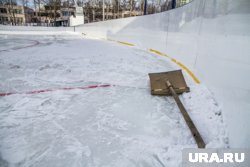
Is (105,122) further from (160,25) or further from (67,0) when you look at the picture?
(67,0)

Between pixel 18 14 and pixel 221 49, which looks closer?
pixel 221 49

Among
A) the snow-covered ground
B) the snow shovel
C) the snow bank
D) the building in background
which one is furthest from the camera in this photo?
the building in background

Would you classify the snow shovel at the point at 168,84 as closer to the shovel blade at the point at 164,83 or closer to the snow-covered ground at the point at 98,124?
the shovel blade at the point at 164,83

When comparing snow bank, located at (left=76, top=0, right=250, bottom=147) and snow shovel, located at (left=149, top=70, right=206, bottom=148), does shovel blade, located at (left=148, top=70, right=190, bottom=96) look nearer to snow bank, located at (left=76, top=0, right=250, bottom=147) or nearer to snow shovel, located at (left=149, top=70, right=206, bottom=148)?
snow shovel, located at (left=149, top=70, right=206, bottom=148)

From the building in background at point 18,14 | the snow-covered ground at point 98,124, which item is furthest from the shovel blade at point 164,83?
the building in background at point 18,14

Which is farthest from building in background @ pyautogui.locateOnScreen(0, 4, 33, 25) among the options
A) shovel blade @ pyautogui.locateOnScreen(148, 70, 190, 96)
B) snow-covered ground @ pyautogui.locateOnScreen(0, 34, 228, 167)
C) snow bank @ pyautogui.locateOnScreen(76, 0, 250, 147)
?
shovel blade @ pyautogui.locateOnScreen(148, 70, 190, 96)

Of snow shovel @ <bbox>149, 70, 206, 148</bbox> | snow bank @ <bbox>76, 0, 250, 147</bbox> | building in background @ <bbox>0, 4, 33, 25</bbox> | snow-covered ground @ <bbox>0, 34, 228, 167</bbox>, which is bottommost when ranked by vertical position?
snow-covered ground @ <bbox>0, 34, 228, 167</bbox>

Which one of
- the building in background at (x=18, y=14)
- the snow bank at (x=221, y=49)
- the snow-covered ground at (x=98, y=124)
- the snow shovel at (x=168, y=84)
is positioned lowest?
the snow-covered ground at (x=98, y=124)

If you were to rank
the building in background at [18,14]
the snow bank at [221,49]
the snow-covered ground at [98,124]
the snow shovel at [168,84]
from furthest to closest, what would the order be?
the building in background at [18,14], the snow shovel at [168,84], the snow bank at [221,49], the snow-covered ground at [98,124]

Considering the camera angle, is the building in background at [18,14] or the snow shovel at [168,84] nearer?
the snow shovel at [168,84]

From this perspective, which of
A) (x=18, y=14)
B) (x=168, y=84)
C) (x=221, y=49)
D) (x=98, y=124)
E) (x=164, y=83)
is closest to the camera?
(x=98, y=124)

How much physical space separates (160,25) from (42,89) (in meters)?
5.60

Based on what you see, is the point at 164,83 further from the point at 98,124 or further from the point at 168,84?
the point at 98,124

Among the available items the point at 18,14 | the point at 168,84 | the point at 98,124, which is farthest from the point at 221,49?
the point at 18,14
